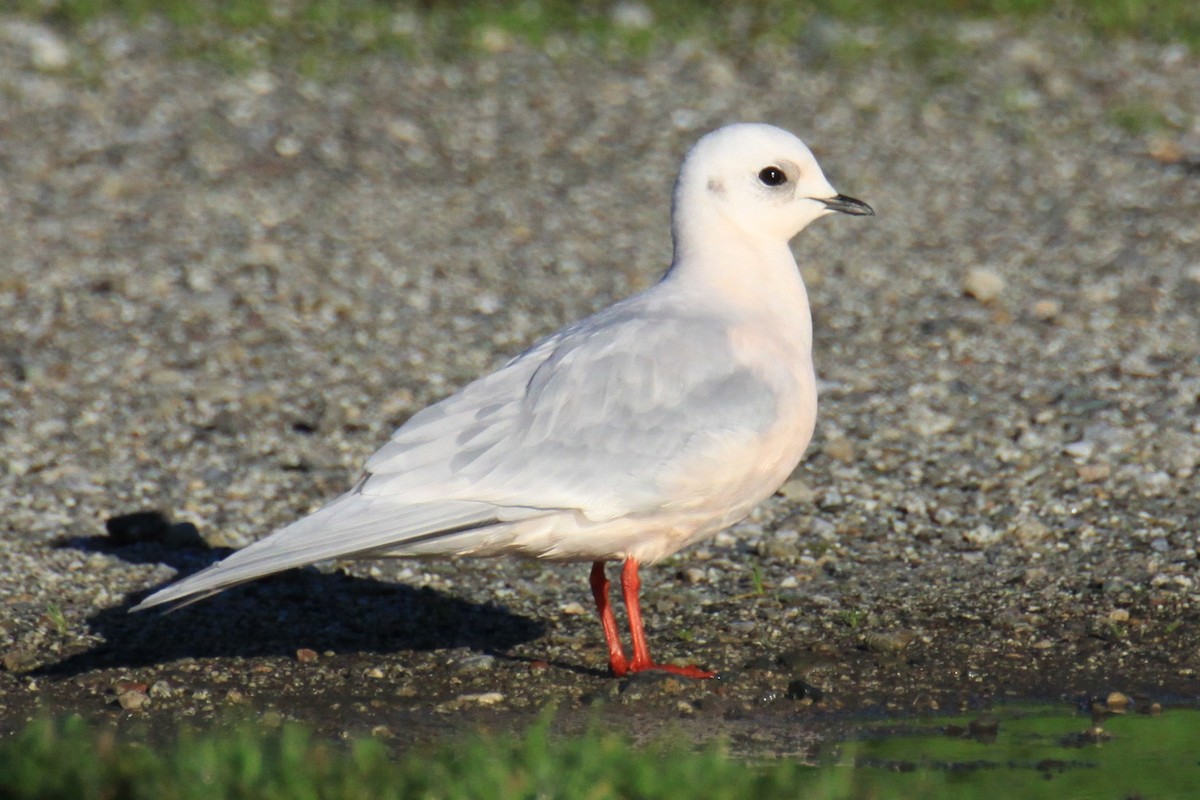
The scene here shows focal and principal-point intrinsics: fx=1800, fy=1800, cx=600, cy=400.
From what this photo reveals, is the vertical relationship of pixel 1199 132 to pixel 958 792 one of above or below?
above

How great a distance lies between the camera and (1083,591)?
601 cm

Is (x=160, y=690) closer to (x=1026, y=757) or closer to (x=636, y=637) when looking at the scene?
(x=636, y=637)

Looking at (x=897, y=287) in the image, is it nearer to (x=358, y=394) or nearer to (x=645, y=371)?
(x=358, y=394)

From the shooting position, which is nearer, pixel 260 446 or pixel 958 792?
pixel 958 792

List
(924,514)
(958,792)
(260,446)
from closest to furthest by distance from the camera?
(958,792), (924,514), (260,446)

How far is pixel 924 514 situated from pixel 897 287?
2748 millimetres

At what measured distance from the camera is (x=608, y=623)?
5.54 m

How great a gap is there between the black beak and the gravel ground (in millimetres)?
1249

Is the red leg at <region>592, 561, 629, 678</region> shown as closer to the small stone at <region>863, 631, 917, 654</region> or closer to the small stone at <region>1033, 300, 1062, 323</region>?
the small stone at <region>863, 631, 917, 654</region>

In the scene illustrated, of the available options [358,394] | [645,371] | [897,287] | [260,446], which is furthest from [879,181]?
[645,371]

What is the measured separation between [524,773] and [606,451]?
5.11 feet

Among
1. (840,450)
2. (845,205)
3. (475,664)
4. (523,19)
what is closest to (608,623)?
(475,664)

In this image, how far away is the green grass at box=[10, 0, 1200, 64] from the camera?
12.9 metres

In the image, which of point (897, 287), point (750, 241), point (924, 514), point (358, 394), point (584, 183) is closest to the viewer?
point (750, 241)
